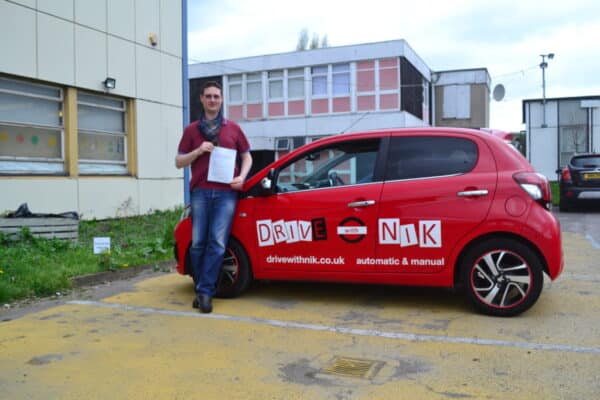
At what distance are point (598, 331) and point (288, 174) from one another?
3.06 m

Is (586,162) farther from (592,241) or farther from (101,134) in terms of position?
(101,134)

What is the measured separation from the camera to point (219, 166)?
5629mm

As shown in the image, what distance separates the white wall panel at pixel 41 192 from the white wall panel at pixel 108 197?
0.29 m

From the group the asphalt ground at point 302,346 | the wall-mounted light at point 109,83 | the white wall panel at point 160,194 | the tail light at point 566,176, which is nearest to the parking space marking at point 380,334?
the asphalt ground at point 302,346

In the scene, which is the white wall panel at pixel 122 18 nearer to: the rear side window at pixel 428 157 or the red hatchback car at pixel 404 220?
the red hatchback car at pixel 404 220

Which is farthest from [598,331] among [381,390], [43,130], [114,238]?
[43,130]

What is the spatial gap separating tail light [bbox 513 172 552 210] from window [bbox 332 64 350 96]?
25143 millimetres

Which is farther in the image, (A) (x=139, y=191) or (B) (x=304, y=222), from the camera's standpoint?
(A) (x=139, y=191)

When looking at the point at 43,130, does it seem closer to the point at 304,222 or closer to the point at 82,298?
the point at 82,298

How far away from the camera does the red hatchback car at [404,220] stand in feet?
16.6

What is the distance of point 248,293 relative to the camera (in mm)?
6242

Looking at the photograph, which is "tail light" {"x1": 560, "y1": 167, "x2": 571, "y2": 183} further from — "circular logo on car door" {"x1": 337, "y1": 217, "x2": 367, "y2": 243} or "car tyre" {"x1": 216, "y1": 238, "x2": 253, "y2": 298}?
"car tyre" {"x1": 216, "y1": 238, "x2": 253, "y2": 298}

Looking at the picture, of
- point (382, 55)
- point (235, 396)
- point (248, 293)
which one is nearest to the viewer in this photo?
point (235, 396)

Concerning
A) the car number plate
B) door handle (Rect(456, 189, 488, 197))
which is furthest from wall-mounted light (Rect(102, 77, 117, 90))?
the car number plate
